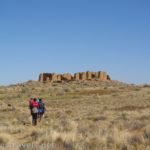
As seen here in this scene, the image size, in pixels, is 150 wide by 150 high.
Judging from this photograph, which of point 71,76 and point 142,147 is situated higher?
point 71,76

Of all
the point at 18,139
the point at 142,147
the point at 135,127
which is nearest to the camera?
the point at 142,147

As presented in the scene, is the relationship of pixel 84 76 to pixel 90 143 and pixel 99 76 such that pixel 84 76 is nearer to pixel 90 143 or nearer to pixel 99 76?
pixel 99 76

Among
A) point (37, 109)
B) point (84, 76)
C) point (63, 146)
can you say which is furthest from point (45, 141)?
point (84, 76)

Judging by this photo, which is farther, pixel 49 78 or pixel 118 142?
pixel 49 78

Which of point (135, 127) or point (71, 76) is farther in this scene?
point (71, 76)

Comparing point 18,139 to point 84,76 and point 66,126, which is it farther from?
point 84,76

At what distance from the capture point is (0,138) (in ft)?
60.8

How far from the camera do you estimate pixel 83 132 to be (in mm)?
20172

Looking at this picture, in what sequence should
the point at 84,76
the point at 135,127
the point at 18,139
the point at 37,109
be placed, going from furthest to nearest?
1. the point at 84,76
2. the point at 37,109
3. the point at 135,127
4. the point at 18,139

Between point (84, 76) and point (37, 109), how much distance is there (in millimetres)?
126637

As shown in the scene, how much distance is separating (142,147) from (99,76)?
14032 centimetres

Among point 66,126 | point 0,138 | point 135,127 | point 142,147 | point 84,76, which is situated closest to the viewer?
point 142,147

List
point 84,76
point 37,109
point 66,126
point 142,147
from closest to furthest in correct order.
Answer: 1. point 142,147
2. point 66,126
3. point 37,109
4. point 84,76

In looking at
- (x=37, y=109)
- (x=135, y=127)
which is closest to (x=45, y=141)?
(x=135, y=127)
